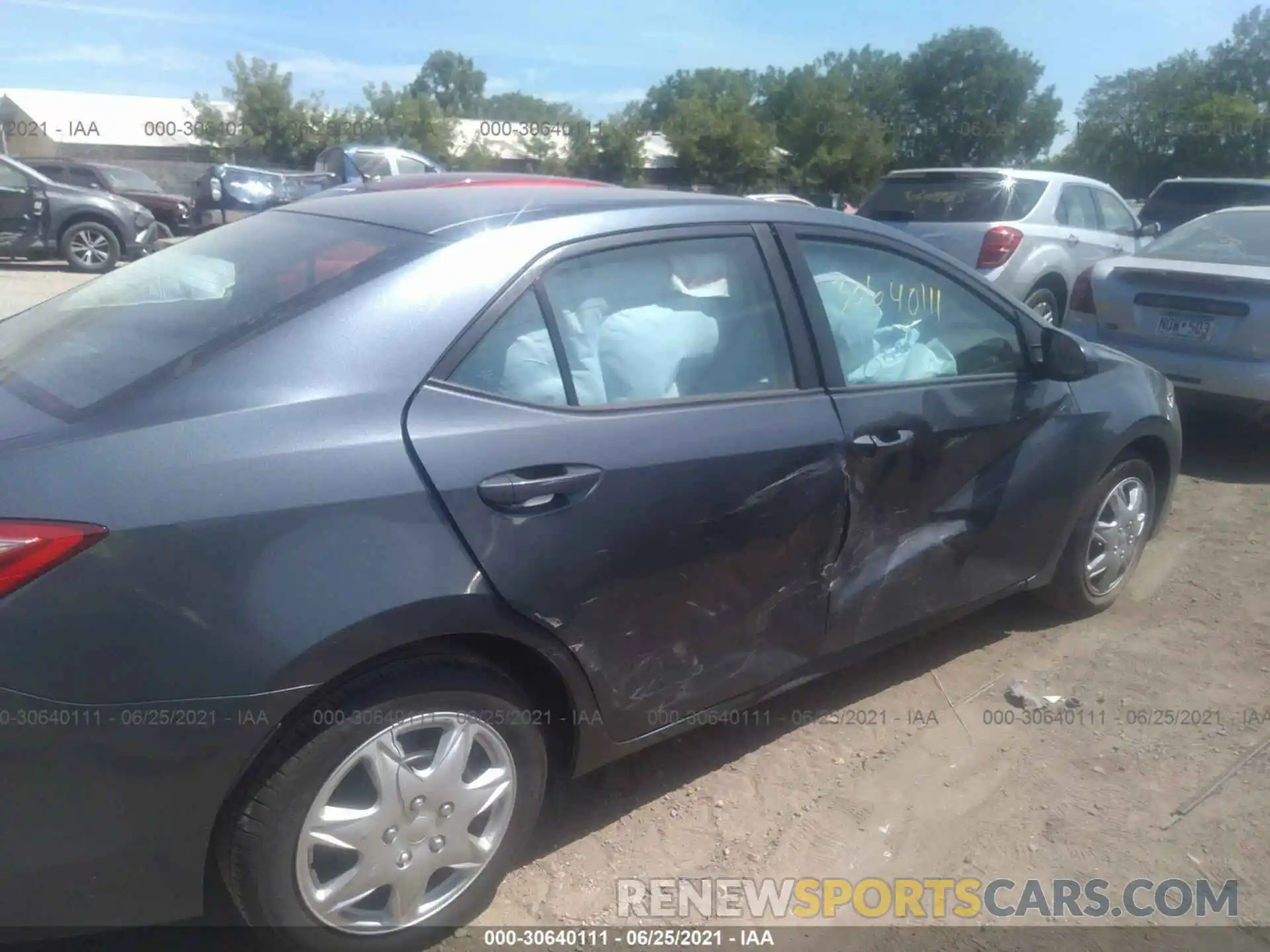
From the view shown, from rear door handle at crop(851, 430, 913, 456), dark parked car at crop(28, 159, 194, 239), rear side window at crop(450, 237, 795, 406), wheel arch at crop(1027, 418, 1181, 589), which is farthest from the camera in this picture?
dark parked car at crop(28, 159, 194, 239)

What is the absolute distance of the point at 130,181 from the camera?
2075 cm

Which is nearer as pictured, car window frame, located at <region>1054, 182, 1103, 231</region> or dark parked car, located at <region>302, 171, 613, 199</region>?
dark parked car, located at <region>302, 171, 613, 199</region>

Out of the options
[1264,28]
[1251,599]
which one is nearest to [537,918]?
[1251,599]

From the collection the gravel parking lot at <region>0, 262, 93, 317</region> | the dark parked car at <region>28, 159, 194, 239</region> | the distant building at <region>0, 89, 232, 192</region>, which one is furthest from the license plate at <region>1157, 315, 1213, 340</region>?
the distant building at <region>0, 89, 232, 192</region>

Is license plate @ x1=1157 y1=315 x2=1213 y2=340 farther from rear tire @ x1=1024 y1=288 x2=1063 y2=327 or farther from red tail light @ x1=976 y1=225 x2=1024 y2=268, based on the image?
rear tire @ x1=1024 y1=288 x2=1063 y2=327

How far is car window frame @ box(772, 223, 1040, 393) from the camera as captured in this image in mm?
2990

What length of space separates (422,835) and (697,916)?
2.50 feet

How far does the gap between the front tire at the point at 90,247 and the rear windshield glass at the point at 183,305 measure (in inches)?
491

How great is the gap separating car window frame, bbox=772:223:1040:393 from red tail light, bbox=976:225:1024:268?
17.9 ft

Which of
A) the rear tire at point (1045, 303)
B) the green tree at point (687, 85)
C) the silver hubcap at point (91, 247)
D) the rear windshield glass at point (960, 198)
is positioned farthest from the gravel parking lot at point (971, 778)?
the green tree at point (687, 85)

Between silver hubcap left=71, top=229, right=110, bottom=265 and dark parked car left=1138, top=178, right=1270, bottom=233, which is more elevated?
dark parked car left=1138, top=178, right=1270, bottom=233

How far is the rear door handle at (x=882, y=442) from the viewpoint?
298 cm

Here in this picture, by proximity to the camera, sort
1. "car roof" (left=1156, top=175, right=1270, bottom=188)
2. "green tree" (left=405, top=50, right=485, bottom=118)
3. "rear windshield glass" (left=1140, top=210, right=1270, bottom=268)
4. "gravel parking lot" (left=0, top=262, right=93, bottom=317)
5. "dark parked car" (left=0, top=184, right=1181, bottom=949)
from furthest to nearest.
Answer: "green tree" (left=405, top=50, right=485, bottom=118), "car roof" (left=1156, top=175, right=1270, bottom=188), "gravel parking lot" (left=0, top=262, right=93, bottom=317), "rear windshield glass" (left=1140, top=210, right=1270, bottom=268), "dark parked car" (left=0, top=184, right=1181, bottom=949)

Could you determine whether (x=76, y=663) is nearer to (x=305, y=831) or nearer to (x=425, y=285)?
(x=305, y=831)
